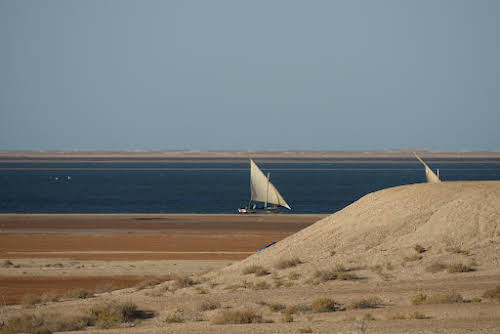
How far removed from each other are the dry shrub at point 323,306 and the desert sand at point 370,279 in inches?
3.3

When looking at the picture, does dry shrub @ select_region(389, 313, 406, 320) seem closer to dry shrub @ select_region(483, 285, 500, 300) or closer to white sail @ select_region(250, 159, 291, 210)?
dry shrub @ select_region(483, 285, 500, 300)

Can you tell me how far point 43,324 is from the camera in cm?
1762

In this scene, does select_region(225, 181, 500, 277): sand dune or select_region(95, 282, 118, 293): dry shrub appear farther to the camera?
select_region(95, 282, 118, 293): dry shrub

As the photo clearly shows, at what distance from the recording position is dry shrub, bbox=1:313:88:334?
17344 mm

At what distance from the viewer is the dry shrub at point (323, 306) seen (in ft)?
59.2

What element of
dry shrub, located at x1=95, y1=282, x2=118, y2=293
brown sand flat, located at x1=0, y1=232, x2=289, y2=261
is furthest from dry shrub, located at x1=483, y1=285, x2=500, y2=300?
brown sand flat, located at x1=0, y1=232, x2=289, y2=261

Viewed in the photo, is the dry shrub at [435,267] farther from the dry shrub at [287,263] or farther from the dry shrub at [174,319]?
the dry shrub at [174,319]

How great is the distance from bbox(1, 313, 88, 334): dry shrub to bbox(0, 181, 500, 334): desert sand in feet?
1.58

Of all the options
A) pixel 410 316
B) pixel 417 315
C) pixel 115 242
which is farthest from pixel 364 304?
pixel 115 242

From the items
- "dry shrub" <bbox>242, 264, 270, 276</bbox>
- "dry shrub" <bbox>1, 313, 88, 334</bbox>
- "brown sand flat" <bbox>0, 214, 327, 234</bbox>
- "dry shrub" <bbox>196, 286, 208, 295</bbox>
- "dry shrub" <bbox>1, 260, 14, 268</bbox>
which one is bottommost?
"dry shrub" <bbox>1, 313, 88, 334</bbox>

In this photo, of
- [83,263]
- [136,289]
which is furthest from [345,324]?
[83,263]

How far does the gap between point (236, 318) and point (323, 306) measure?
2.20 metres

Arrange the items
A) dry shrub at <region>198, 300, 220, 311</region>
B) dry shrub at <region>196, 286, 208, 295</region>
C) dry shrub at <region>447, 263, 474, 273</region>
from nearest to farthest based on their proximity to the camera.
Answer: dry shrub at <region>198, 300, 220, 311</region> → dry shrub at <region>447, 263, 474, 273</region> → dry shrub at <region>196, 286, 208, 295</region>

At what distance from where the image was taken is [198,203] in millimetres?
83500
